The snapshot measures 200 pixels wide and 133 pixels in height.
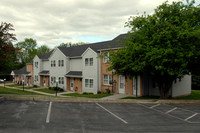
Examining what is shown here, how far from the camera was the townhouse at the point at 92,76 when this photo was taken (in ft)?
75.7

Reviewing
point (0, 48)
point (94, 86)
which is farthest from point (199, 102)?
point (0, 48)

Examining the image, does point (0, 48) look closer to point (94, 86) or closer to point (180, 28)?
point (94, 86)

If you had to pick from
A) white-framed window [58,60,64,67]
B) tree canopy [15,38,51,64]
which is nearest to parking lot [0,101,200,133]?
white-framed window [58,60,64,67]

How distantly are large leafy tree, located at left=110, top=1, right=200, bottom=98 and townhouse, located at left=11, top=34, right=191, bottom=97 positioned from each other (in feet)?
9.72

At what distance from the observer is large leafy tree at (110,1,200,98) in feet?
51.7

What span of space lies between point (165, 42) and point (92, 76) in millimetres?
13504

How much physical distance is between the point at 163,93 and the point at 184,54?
6.09 m

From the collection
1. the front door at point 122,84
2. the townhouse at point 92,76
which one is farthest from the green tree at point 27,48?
the front door at point 122,84

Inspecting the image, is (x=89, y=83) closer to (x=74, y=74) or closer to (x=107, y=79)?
(x=107, y=79)

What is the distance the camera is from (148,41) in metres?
17.5

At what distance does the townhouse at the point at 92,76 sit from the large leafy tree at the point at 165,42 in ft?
9.72

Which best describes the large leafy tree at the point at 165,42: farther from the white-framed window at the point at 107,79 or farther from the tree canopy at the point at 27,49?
the tree canopy at the point at 27,49

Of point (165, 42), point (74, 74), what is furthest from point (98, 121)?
point (74, 74)

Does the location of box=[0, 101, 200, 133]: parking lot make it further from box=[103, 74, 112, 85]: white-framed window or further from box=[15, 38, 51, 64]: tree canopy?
box=[15, 38, 51, 64]: tree canopy
